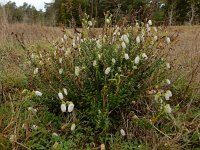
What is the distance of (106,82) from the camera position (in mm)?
2754

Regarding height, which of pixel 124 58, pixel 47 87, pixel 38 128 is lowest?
pixel 38 128

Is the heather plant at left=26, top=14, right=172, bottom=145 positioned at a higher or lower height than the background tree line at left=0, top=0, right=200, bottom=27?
lower

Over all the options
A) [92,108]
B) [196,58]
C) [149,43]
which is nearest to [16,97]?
[92,108]

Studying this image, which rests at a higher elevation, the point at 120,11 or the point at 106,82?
the point at 120,11

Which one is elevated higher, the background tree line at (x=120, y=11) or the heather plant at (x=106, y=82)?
the background tree line at (x=120, y=11)

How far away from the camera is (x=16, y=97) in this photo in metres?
3.11

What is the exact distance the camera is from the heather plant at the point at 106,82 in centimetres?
268

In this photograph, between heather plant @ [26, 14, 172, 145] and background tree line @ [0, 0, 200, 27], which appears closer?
heather plant @ [26, 14, 172, 145]

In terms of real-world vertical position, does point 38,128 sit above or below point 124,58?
below

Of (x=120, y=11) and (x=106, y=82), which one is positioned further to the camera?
(x=120, y=11)

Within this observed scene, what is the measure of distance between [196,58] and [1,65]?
7.93 ft

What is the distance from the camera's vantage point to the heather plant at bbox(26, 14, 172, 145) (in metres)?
2.68

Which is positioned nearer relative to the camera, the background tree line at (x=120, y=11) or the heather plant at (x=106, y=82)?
the heather plant at (x=106, y=82)

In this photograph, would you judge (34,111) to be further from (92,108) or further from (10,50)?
(10,50)
